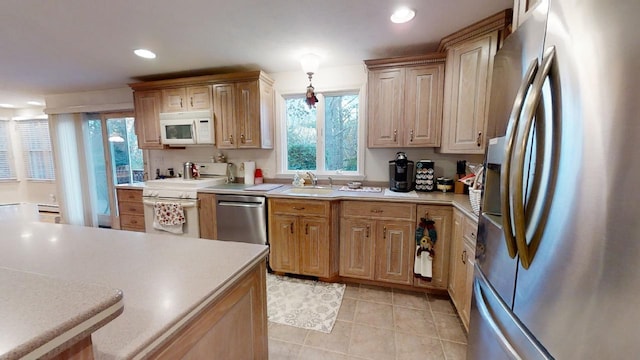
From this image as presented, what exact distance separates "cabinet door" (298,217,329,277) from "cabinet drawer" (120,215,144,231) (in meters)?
2.42

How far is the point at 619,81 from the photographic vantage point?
534 millimetres

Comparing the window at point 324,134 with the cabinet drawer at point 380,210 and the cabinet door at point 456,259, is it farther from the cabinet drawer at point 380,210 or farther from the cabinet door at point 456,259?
the cabinet door at point 456,259

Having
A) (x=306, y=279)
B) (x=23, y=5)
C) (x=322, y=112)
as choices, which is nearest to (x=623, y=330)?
(x=306, y=279)

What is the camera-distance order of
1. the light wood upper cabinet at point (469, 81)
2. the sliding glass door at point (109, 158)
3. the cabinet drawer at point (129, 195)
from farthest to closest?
the sliding glass door at point (109, 158), the cabinet drawer at point (129, 195), the light wood upper cabinet at point (469, 81)

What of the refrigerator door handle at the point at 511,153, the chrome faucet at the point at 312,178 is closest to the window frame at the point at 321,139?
the chrome faucet at the point at 312,178

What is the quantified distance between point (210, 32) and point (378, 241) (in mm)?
2381

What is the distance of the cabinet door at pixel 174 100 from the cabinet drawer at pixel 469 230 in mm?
3345

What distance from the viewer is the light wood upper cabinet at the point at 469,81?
194 cm

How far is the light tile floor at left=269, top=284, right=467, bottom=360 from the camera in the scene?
1.69 metres

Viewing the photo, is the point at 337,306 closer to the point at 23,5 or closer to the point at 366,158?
the point at 366,158

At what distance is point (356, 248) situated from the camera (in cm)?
245

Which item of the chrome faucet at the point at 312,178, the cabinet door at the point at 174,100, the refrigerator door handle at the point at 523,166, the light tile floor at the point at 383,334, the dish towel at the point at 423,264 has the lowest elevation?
the light tile floor at the point at 383,334

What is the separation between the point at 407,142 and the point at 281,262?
5.96ft

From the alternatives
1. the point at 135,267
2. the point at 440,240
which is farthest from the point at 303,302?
the point at 135,267
